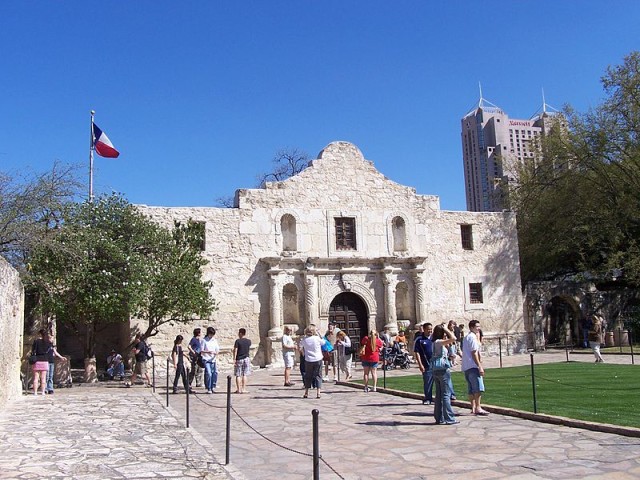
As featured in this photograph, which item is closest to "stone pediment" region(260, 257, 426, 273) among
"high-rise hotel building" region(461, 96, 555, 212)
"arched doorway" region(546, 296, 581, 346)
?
"arched doorway" region(546, 296, 581, 346)

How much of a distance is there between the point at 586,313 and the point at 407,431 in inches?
867

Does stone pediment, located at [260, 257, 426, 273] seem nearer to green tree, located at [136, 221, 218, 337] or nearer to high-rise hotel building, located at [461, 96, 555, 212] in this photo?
green tree, located at [136, 221, 218, 337]

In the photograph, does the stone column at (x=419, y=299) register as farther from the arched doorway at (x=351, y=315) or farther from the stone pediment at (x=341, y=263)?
the arched doorway at (x=351, y=315)

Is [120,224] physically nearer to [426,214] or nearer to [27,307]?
[27,307]

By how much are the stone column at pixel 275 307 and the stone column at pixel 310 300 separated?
1.03 meters

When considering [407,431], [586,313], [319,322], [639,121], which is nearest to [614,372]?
[407,431]

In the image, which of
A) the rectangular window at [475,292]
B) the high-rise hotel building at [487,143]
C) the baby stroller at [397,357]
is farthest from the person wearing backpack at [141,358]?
the high-rise hotel building at [487,143]

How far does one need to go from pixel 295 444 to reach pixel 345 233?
1613 cm

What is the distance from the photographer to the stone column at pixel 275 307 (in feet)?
74.3

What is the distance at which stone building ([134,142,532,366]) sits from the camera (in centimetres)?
2289

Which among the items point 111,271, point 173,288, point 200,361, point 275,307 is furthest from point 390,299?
point 111,271

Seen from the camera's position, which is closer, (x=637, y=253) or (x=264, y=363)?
(x=264, y=363)

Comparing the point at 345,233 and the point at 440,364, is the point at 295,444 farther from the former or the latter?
the point at 345,233

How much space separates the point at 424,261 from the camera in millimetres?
25203
